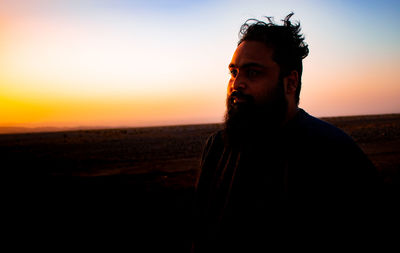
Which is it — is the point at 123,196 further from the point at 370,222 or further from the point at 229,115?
the point at 370,222

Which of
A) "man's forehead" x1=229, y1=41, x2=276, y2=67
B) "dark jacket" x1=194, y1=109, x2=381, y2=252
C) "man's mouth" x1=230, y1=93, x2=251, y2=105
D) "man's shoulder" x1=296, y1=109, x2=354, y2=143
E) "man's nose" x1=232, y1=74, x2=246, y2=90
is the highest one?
"man's forehead" x1=229, y1=41, x2=276, y2=67

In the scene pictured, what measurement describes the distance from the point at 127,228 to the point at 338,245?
172 inches

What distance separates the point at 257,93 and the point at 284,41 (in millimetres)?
500

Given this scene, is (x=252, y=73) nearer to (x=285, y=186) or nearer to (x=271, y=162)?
(x=271, y=162)

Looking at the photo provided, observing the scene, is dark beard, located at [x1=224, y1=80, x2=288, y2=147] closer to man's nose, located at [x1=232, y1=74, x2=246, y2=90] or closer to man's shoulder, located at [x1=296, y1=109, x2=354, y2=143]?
man's nose, located at [x1=232, y1=74, x2=246, y2=90]

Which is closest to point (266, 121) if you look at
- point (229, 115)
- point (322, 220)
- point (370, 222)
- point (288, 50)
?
point (229, 115)

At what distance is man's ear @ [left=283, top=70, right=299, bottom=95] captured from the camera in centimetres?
177

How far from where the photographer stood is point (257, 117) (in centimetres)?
168

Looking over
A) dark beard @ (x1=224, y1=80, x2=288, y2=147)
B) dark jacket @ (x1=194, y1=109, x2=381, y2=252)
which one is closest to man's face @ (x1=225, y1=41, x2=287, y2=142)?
dark beard @ (x1=224, y1=80, x2=288, y2=147)

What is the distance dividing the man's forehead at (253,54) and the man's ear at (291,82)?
18 centimetres

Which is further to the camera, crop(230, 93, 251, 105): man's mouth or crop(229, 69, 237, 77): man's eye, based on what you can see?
crop(229, 69, 237, 77): man's eye

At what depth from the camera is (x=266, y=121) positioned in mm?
1678

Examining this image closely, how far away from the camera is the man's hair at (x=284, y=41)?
1752 mm

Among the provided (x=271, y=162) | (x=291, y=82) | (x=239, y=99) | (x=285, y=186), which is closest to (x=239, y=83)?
(x=239, y=99)
